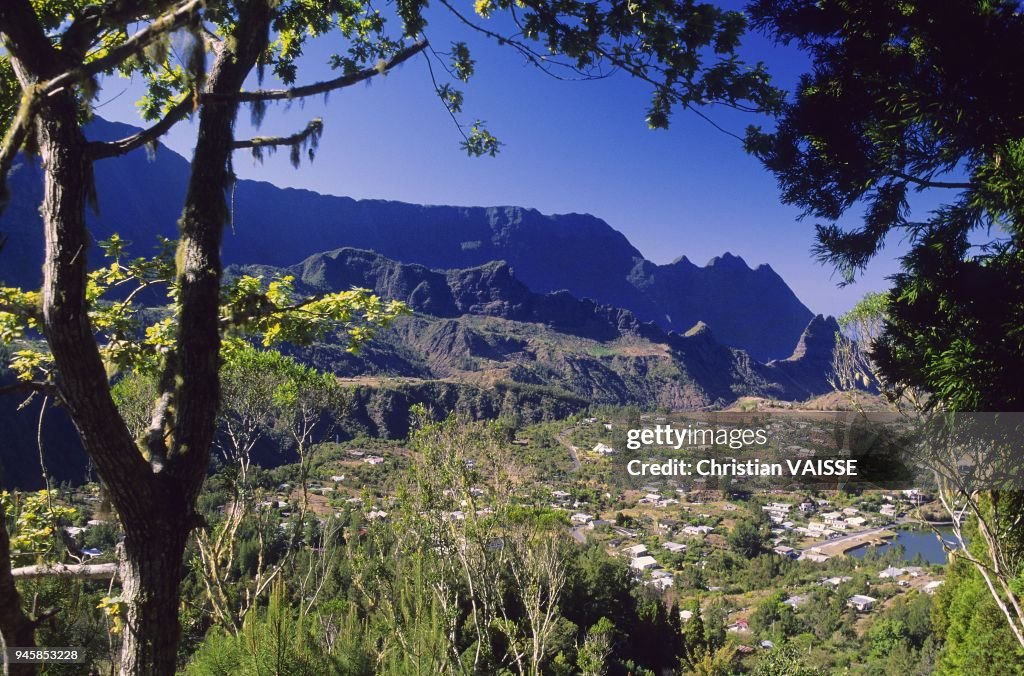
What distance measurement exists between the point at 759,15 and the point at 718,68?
118cm

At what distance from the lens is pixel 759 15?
10.8 ft

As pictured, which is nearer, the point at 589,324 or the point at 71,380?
the point at 71,380

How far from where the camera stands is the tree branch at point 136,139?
1.96m

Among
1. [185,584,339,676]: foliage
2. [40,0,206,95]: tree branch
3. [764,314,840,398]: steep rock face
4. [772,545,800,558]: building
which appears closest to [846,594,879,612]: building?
[772,545,800,558]: building

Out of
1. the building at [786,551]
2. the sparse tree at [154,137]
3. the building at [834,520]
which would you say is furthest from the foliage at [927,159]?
the building at [834,520]

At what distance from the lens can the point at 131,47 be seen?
1.77 metres

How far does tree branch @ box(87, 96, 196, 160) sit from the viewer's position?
1965mm

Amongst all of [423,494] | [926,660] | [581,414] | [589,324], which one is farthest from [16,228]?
[589,324]

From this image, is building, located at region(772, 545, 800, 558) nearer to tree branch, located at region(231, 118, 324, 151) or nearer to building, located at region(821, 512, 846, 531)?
building, located at region(821, 512, 846, 531)

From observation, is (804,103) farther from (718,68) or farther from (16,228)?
(16,228)

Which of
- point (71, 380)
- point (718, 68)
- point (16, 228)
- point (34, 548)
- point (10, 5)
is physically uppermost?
point (16, 228)

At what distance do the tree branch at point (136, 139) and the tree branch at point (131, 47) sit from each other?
0.22 meters

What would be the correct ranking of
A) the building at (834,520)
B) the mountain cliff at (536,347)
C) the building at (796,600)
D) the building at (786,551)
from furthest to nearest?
the mountain cliff at (536,347) → the building at (834,520) → the building at (786,551) → the building at (796,600)

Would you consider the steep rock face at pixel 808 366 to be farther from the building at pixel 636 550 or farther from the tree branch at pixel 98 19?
the tree branch at pixel 98 19
